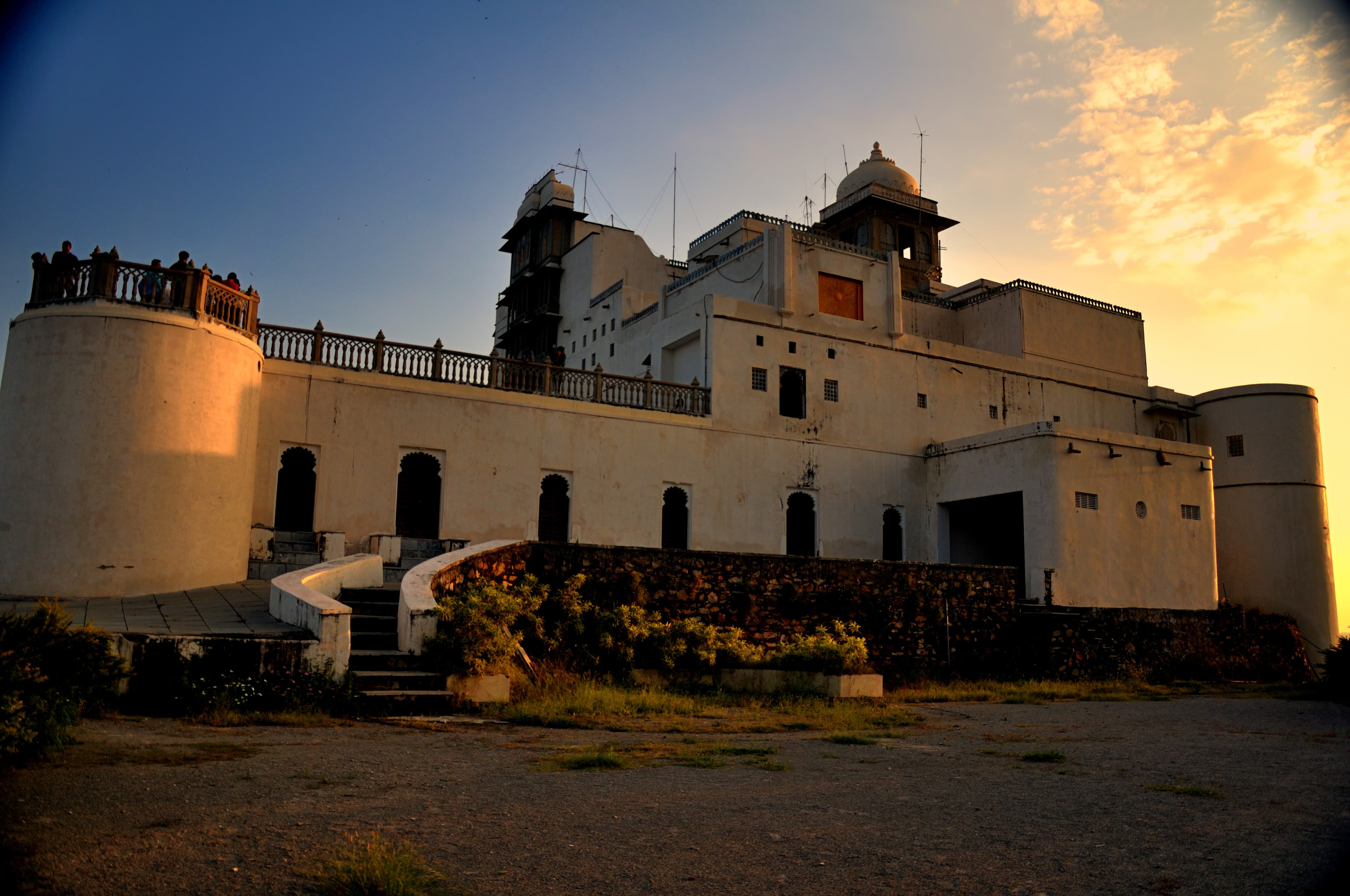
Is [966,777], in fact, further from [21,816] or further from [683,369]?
[683,369]

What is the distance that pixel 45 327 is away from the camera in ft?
46.1

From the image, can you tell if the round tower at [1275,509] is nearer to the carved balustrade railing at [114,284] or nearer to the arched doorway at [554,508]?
the arched doorway at [554,508]

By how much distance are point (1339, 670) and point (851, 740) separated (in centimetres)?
1164

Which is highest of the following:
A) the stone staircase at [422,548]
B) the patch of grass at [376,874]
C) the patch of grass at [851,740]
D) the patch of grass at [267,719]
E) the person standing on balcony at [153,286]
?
the person standing on balcony at [153,286]

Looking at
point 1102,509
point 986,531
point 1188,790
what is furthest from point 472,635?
point 986,531

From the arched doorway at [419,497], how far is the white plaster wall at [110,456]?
15.8ft

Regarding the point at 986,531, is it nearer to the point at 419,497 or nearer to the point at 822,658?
the point at 419,497

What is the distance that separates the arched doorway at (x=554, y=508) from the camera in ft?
69.9

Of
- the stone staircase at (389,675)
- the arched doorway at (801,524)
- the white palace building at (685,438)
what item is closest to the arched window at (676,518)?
the white palace building at (685,438)

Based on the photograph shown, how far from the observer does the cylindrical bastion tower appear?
13.4m

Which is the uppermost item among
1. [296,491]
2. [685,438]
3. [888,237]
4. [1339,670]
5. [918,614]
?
[888,237]

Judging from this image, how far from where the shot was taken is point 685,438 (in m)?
23.1

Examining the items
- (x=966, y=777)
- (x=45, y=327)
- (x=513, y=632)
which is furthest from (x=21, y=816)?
(x=45, y=327)

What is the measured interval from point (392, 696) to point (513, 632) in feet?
9.61
